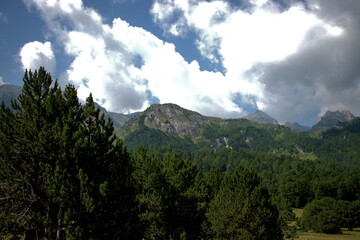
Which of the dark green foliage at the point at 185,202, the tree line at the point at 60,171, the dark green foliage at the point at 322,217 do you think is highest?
the tree line at the point at 60,171

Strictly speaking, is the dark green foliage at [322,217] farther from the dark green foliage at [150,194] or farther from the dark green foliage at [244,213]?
the dark green foliage at [150,194]

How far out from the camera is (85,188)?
47.3 feet

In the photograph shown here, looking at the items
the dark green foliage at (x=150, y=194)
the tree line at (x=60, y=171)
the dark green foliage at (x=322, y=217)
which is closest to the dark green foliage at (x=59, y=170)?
the tree line at (x=60, y=171)

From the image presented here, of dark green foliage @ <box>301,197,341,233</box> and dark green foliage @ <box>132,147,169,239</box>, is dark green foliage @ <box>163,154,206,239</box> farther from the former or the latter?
dark green foliage @ <box>301,197,341,233</box>

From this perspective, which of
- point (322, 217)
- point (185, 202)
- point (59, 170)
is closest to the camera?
point (59, 170)

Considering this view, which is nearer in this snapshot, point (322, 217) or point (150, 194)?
point (150, 194)

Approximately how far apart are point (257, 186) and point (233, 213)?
5.01 metres

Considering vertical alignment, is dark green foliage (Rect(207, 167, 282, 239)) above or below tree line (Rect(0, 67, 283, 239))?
below

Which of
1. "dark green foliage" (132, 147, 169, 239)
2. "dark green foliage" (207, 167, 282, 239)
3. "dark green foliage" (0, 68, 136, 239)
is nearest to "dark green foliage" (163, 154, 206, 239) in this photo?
"dark green foliage" (132, 147, 169, 239)

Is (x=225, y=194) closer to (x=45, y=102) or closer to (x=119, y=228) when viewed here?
(x=119, y=228)

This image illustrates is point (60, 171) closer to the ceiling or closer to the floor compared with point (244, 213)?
closer to the ceiling

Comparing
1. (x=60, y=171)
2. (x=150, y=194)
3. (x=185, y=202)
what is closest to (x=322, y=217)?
(x=185, y=202)

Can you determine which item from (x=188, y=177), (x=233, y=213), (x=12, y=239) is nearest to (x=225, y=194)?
(x=233, y=213)

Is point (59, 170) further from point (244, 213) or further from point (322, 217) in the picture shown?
point (322, 217)
